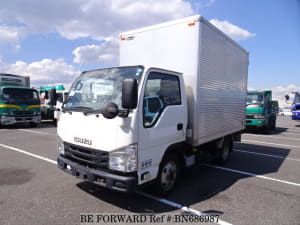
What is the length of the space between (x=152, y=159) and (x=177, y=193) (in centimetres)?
115

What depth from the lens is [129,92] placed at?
2768 millimetres

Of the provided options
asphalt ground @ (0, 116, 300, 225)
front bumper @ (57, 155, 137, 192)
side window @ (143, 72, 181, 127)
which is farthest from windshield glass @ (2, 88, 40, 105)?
side window @ (143, 72, 181, 127)

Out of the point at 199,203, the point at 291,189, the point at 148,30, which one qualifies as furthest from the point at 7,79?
the point at 291,189

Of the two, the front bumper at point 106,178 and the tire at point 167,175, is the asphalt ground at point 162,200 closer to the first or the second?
the tire at point 167,175

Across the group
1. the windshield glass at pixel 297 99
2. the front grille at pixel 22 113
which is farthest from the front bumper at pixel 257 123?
the front grille at pixel 22 113

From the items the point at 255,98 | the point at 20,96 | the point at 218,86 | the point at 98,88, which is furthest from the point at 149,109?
the point at 20,96

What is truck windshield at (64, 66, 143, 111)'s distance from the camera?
11.1 feet

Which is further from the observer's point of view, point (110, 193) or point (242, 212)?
point (110, 193)

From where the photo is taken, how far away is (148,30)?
477 cm

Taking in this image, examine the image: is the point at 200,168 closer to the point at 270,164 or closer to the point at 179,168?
the point at 179,168

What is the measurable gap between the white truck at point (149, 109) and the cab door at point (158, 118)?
0.05ft

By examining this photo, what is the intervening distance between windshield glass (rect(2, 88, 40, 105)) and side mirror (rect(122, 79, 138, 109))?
11.8 metres

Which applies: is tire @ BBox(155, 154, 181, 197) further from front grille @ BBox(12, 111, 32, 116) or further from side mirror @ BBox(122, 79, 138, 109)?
Result: front grille @ BBox(12, 111, 32, 116)

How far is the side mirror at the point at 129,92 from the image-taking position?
276 centimetres
